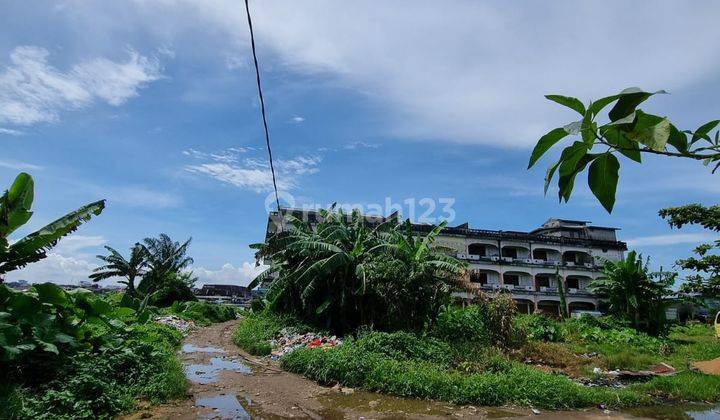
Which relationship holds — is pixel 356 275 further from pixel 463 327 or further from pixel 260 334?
pixel 260 334

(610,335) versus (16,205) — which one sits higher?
(16,205)

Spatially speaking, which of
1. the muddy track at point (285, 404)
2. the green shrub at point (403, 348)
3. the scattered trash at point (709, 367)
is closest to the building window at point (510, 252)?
the scattered trash at point (709, 367)

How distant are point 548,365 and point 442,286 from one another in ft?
12.3

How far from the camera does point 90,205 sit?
8.52m

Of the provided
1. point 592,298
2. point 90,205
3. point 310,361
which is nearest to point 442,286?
point 310,361

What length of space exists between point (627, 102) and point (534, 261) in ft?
153

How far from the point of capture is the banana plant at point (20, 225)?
287 inches

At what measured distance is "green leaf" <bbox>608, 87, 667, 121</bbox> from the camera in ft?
3.44

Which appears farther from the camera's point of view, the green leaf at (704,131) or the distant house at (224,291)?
the distant house at (224,291)

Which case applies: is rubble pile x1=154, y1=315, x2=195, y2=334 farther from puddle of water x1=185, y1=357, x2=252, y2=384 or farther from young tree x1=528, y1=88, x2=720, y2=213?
young tree x1=528, y1=88, x2=720, y2=213

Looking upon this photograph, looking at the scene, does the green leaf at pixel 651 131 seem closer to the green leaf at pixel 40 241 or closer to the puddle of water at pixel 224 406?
the puddle of water at pixel 224 406

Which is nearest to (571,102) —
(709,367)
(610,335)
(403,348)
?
(403,348)

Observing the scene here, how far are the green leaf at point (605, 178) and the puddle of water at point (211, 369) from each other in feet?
33.9

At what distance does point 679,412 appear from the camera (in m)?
8.40
